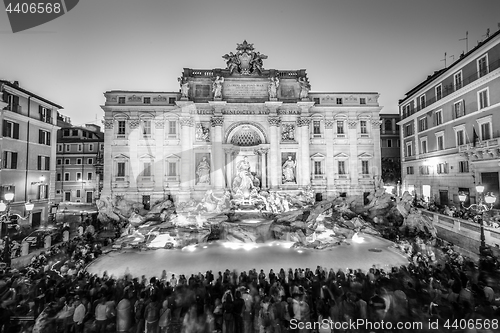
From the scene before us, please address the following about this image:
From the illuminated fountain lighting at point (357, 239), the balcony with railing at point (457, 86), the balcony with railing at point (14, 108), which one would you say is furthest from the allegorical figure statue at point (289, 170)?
the balcony with railing at point (14, 108)

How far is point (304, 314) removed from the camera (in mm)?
6684

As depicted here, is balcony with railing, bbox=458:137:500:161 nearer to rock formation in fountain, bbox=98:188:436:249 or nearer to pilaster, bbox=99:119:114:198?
rock formation in fountain, bbox=98:188:436:249

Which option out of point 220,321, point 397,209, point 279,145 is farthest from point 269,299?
point 279,145

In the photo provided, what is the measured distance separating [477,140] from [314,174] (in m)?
14.7

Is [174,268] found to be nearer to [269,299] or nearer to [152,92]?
[269,299]

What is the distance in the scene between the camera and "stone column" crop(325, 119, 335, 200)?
2817 cm

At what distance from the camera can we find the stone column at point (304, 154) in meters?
27.1

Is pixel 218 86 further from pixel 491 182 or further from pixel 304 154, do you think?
pixel 491 182

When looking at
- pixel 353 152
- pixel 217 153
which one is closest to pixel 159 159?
pixel 217 153

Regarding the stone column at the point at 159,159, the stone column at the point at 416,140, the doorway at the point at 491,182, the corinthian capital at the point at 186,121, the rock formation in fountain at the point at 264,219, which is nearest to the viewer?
the rock formation in fountain at the point at 264,219

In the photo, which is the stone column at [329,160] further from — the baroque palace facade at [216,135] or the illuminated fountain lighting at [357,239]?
the illuminated fountain lighting at [357,239]

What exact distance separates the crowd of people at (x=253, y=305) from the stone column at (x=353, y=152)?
2026cm

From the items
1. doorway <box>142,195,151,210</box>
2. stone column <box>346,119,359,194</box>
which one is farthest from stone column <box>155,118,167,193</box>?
stone column <box>346,119,359,194</box>

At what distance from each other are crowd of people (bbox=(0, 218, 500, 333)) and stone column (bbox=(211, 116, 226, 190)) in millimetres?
17704
